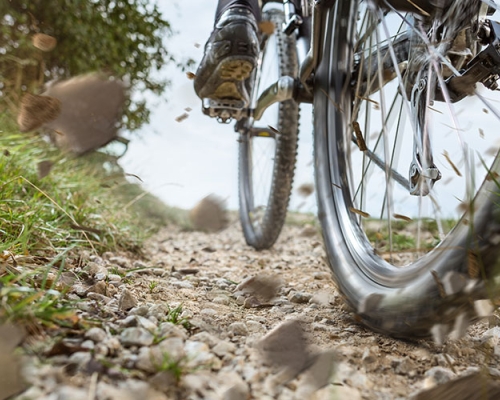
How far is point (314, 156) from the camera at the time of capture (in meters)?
1.43

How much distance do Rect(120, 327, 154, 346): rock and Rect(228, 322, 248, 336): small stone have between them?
19cm

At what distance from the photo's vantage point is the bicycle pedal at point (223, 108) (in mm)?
1789

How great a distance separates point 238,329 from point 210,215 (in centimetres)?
299

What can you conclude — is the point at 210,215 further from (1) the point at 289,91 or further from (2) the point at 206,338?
(2) the point at 206,338

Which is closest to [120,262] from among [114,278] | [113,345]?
[114,278]

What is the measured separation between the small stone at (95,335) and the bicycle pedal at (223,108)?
114 centimetres

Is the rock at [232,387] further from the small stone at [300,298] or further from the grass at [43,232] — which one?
the small stone at [300,298]

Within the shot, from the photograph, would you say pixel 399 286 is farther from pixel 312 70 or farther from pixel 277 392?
pixel 312 70

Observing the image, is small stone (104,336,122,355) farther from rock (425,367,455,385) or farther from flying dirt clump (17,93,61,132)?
flying dirt clump (17,93,61,132)

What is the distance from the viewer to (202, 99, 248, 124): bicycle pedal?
179 centimetres

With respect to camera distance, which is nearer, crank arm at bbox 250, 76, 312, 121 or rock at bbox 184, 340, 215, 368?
rock at bbox 184, 340, 215, 368

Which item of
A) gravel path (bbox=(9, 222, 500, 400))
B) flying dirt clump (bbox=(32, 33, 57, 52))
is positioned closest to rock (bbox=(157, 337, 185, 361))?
gravel path (bbox=(9, 222, 500, 400))

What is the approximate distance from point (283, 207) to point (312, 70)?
35.7 inches

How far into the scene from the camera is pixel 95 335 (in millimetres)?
780
